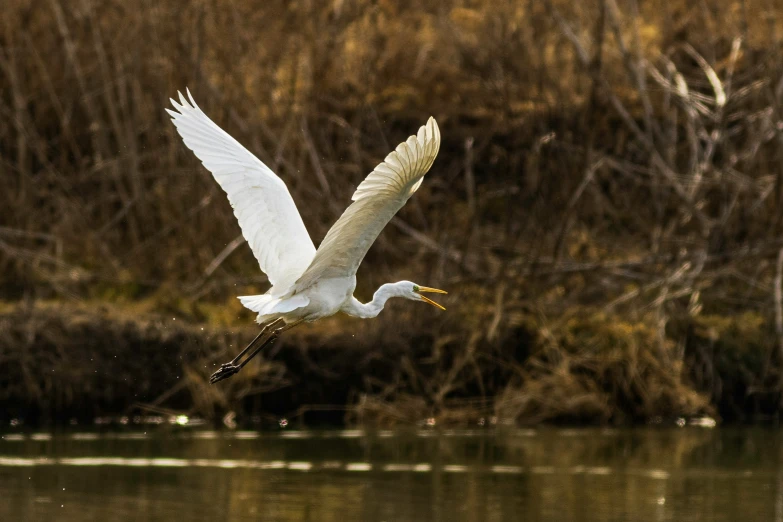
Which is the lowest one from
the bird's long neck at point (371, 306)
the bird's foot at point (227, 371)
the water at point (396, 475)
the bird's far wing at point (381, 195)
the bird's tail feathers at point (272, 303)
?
the water at point (396, 475)

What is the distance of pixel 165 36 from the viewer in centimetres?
1409

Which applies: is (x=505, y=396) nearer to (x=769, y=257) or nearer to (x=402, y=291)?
(x=769, y=257)

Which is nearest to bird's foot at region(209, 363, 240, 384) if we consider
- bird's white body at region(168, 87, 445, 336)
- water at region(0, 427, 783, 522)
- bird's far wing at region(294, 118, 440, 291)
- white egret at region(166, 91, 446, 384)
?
white egret at region(166, 91, 446, 384)

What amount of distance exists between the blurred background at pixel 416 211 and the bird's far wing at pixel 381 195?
4901mm

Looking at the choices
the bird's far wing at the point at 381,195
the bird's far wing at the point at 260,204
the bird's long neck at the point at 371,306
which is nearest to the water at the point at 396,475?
the bird's long neck at the point at 371,306

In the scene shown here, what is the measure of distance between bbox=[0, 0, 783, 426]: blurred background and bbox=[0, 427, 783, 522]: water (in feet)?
2.14

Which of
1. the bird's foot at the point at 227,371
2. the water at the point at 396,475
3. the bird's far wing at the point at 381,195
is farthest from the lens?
the water at the point at 396,475

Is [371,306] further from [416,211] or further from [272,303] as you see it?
[416,211]

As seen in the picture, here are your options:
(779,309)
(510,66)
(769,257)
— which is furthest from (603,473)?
(510,66)

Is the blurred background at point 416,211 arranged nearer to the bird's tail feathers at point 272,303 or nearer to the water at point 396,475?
the water at point 396,475

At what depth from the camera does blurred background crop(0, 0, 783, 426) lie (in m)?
11.7

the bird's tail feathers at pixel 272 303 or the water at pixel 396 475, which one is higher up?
the bird's tail feathers at pixel 272 303

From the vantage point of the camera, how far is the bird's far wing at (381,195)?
5.57 meters

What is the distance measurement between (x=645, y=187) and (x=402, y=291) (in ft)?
23.8
